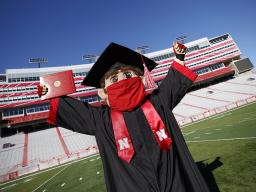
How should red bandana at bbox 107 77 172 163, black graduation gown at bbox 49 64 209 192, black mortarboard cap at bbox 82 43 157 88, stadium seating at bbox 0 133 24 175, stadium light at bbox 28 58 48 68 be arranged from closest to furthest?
black graduation gown at bbox 49 64 209 192
red bandana at bbox 107 77 172 163
black mortarboard cap at bbox 82 43 157 88
stadium seating at bbox 0 133 24 175
stadium light at bbox 28 58 48 68

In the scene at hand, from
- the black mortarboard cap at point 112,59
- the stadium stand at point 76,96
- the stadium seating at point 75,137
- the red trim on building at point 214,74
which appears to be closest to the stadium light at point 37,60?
the stadium stand at point 76,96

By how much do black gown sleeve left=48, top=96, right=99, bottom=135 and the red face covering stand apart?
0.45 meters

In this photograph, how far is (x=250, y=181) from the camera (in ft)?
14.9

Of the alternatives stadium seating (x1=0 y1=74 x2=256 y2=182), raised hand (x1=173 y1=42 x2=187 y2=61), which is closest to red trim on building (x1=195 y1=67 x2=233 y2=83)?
stadium seating (x1=0 y1=74 x2=256 y2=182)

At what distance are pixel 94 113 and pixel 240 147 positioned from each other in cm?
753

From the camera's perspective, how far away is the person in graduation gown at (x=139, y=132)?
6.79 ft

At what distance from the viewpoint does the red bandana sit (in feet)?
7.07

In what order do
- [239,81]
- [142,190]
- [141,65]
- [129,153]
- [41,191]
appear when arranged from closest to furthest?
[142,190] → [129,153] → [141,65] → [41,191] → [239,81]

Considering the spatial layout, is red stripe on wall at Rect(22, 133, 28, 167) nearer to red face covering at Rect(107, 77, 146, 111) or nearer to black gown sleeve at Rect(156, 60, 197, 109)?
red face covering at Rect(107, 77, 146, 111)

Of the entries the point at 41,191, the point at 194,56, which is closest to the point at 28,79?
the point at 41,191

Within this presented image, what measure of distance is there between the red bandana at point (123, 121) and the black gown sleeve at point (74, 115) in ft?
1.21

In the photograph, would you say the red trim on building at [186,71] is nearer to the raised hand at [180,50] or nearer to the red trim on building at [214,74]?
the raised hand at [180,50]

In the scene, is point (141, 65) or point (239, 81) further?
point (239, 81)

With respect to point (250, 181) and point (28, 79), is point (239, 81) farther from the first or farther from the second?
point (28, 79)
